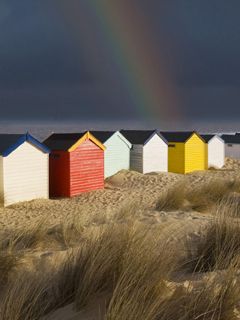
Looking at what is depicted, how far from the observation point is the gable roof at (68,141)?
1828 centimetres

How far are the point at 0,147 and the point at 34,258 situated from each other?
36.7 ft

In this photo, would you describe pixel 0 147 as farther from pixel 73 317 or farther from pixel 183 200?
pixel 73 317

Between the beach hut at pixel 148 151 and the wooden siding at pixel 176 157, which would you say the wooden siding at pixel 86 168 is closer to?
the beach hut at pixel 148 151

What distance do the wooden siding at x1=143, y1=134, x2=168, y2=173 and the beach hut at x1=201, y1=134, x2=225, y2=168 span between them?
14.5 ft

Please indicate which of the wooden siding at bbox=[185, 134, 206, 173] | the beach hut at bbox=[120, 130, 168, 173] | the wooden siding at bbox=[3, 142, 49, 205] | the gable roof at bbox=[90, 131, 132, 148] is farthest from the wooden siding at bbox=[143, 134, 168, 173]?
the wooden siding at bbox=[3, 142, 49, 205]

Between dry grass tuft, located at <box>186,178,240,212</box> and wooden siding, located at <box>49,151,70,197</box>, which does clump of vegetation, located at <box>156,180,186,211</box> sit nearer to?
dry grass tuft, located at <box>186,178,240,212</box>

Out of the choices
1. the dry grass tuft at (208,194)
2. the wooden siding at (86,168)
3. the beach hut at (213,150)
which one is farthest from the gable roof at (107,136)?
the dry grass tuft at (208,194)

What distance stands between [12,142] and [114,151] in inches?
300

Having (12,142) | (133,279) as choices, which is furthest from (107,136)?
(133,279)

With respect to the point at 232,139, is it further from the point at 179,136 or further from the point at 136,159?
the point at 136,159

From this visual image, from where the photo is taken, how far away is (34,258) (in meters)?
5.25

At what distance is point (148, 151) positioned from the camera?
79.3ft

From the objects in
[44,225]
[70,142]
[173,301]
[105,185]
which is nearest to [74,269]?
[173,301]

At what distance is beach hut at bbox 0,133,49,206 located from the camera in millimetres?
15562
